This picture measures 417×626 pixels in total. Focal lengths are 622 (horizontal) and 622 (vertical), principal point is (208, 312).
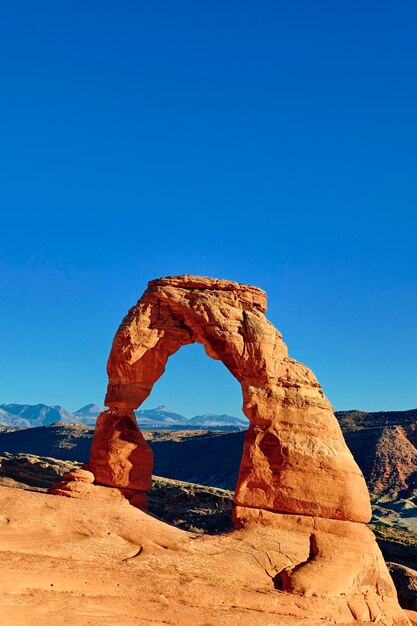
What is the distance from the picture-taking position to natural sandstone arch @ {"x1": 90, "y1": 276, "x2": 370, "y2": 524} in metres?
17.9

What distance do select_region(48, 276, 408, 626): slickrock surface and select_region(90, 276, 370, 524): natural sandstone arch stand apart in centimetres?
3

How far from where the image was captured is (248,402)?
1898 centimetres

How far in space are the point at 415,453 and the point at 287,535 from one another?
54361 millimetres

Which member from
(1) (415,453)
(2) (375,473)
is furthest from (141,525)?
(1) (415,453)

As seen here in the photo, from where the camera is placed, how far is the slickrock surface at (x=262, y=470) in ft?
50.4

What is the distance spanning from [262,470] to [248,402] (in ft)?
6.79

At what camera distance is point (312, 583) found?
50.9ft

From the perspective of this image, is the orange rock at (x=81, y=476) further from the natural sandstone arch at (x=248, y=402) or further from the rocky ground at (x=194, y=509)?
the rocky ground at (x=194, y=509)

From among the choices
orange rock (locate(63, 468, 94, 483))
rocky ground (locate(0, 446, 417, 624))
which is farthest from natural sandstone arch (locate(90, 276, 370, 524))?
rocky ground (locate(0, 446, 417, 624))

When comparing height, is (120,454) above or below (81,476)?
above

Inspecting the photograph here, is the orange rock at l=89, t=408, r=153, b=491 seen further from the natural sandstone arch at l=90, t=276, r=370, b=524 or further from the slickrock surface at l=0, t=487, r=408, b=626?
the slickrock surface at l=0, t=487, r=408, b=626

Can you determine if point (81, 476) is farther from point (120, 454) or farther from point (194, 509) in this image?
point (194, 509)

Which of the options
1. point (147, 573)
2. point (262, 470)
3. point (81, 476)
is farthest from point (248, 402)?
point (147, 573)

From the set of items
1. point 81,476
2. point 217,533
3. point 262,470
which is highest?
point 262,470
